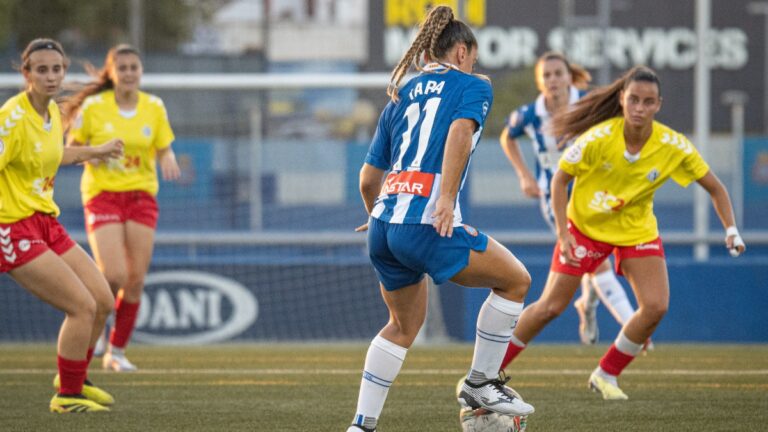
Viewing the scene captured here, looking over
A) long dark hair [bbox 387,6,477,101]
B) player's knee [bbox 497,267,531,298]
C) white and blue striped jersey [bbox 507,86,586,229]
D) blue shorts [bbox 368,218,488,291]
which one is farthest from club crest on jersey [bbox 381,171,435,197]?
white and blue striped jersey [bbox 507,86,586,229]

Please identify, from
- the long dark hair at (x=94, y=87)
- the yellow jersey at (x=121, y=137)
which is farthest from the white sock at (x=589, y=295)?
the long dark hair at (x=94, y=87)

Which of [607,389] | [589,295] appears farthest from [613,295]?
[607,389]

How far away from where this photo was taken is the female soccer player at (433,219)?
543 cm

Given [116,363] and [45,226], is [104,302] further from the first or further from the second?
[116,363]

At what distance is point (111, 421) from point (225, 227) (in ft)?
31.0

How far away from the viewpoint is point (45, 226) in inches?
278

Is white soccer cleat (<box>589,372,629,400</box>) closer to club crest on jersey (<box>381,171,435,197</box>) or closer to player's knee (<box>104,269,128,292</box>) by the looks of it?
club crest on jersey (<box>381,171,435,197</box>)

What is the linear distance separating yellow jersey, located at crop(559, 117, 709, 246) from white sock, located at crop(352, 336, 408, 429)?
2197mm

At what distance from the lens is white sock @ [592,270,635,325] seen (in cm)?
918

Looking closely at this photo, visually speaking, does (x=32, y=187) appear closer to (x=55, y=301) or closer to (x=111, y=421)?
(x=55, y=301)

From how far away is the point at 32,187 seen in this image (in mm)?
7031

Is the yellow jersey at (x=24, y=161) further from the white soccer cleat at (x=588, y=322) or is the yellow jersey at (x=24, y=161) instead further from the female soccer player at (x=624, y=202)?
the white soccer cleat at (x=588, y=322)

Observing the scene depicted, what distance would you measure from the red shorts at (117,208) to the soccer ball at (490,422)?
4.06 metres

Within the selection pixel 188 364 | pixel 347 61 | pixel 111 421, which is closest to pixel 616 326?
pixel 188 364
